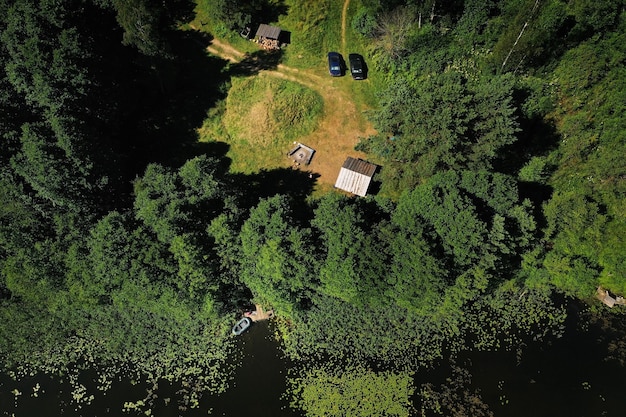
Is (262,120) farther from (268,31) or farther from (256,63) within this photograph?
(268,31)

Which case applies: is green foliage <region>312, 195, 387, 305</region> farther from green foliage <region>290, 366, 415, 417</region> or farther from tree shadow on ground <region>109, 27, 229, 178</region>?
tree shadow on ground <region>109, 27, 229, 178</region>

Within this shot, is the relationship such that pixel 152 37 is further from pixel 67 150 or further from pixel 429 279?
pixel 429 279

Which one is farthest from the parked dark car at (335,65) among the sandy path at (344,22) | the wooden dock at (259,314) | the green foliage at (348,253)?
the wooden dock at (259,314)

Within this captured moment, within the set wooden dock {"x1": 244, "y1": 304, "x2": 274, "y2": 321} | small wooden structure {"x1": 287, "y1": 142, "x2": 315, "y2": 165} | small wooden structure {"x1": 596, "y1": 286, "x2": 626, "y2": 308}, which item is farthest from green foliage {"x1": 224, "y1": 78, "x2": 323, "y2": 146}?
small wooden structure {"x1": 596, "y1": 286, "x2": 626, "y2": 308}

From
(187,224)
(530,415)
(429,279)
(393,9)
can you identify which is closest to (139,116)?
(187,224)

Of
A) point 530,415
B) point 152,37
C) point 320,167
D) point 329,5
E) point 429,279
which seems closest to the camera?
point 429,279

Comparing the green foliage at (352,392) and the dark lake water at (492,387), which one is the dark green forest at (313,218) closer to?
the green foliage at (352,392)
